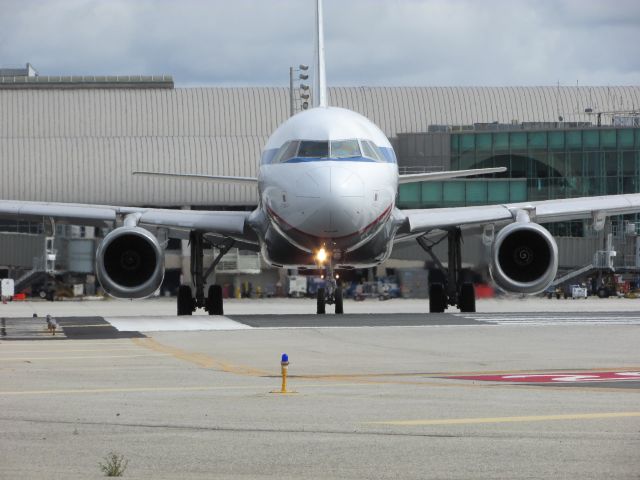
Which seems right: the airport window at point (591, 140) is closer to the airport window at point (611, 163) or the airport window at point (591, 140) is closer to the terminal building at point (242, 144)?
the terminal building at point (242, 144)

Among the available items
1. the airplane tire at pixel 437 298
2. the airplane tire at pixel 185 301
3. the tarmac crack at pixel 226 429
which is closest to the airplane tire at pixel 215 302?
the airplane tire at pixel 185 301

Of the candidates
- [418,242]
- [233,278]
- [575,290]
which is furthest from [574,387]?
[233,278]

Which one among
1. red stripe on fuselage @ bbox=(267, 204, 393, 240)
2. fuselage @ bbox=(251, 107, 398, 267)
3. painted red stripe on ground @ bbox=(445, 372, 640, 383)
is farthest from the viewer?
red stripe on fuselage @ bbox=(267, 204, 393, 240)

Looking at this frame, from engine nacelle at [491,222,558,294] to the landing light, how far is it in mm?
4286

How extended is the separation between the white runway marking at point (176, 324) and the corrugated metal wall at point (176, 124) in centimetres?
5700

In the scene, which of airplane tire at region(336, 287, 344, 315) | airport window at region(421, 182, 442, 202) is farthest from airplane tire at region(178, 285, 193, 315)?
airport window at region(421, 182, 442, 202)

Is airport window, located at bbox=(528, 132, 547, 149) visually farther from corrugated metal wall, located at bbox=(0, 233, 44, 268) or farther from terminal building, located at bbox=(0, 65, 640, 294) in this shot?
corrugated metal wall, located at bbox=(0, 233, 44, 268)

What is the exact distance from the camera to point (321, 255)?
3338cm

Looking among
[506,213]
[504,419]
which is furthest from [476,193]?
[504,419]

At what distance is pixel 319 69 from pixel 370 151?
368 inches

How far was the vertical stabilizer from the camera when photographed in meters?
40.4

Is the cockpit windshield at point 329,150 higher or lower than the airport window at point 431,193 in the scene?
Result: lower

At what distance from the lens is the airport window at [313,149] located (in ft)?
105

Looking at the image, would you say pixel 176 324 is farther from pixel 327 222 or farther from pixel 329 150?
pixel 329 150
